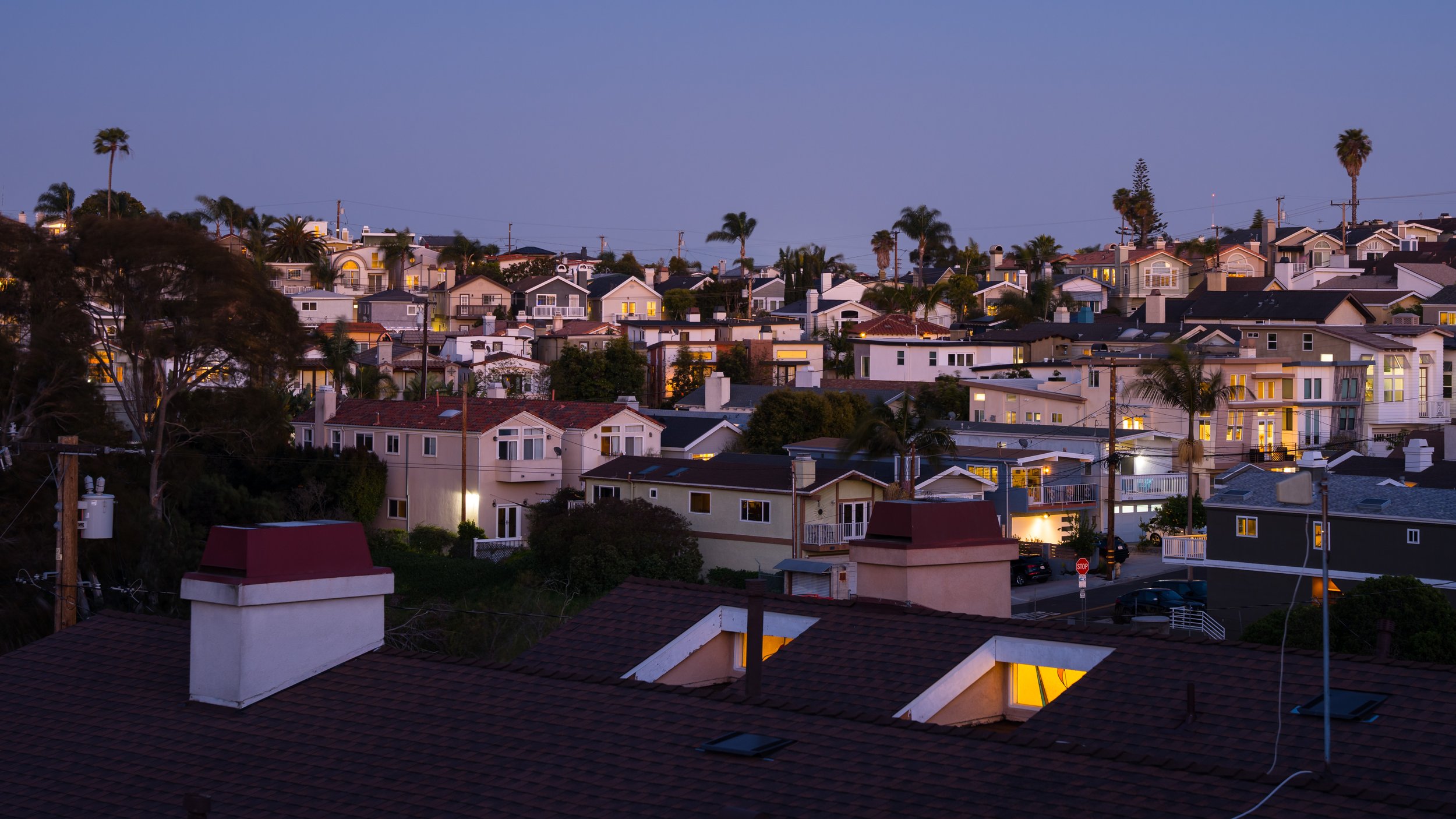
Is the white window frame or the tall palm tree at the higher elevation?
the tall palm tree

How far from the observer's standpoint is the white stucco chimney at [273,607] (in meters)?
12.8

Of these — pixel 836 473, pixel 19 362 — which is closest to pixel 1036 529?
pixel 836 473

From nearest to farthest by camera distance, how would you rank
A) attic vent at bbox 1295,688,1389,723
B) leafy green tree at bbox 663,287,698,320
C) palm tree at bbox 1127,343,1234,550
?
attic vent at bbox 1295,688,1389,723
palm tree at bbox 1127,343,1234,550
leafy green tree at bbox 663,287,698,320

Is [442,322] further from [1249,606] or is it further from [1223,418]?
[1249,606]

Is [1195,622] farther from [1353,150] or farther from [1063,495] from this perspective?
[1353,150]

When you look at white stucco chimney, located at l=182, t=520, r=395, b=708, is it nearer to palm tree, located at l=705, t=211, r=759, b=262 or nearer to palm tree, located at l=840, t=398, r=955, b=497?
palm tree, located at l=840, t=398, r=955, b=497

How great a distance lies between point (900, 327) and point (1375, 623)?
2661 inches

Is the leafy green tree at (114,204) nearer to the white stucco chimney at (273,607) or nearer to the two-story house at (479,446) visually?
the two-story house at (479,446)

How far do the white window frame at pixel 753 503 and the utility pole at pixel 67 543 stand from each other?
111ft

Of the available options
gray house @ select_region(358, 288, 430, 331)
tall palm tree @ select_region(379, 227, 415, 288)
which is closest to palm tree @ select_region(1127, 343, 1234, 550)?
gray house @ select_region(358, 288, 430, 331)

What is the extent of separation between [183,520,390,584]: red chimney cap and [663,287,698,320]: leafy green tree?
104 m

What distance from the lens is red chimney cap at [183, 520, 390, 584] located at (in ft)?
42.8

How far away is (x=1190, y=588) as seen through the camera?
46219 millimetres

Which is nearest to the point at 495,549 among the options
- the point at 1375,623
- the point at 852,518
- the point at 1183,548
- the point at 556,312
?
the point at 852,518
